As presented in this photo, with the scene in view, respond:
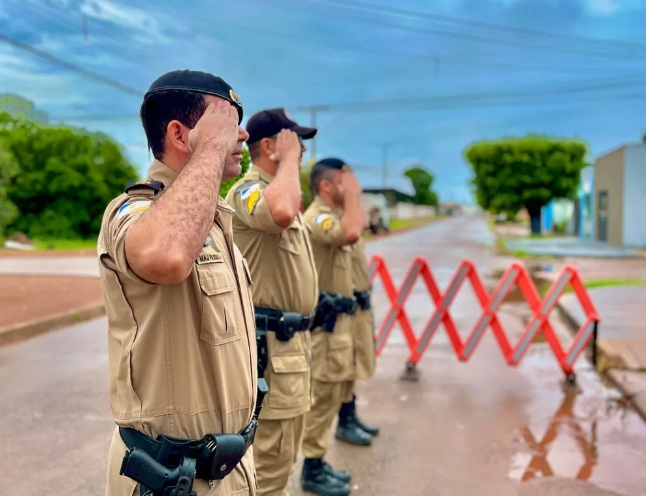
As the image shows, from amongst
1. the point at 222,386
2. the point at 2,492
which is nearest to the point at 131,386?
the point at 222,386

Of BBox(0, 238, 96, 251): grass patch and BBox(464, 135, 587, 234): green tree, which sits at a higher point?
BBox(464, 135, 587, 234): green tree

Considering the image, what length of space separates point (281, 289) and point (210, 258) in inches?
47.3

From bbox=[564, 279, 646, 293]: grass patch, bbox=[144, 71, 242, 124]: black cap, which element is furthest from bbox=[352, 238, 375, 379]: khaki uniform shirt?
bbox=[564, 279, 646, 293]: grass patch

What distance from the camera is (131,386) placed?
64.3 inches

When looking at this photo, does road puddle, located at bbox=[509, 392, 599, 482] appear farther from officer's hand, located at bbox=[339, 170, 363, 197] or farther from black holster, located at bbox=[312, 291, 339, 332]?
officer's hand, located at bbox=[339, 170, 363, 197]

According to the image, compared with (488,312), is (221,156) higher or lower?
higher

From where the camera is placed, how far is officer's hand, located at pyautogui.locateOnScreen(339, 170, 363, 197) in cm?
383

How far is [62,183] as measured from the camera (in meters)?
32.9

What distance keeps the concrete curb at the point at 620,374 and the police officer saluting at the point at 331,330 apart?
107 inches

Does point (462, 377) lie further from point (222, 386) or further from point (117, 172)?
point (117, 172)

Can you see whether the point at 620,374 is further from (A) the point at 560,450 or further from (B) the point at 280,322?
(B) the point at 280,322

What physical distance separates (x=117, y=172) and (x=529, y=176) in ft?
76.4

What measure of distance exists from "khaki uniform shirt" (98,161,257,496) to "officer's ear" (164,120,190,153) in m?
0.08

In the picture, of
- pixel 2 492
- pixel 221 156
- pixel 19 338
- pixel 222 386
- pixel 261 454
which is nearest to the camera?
pixel 221 156
